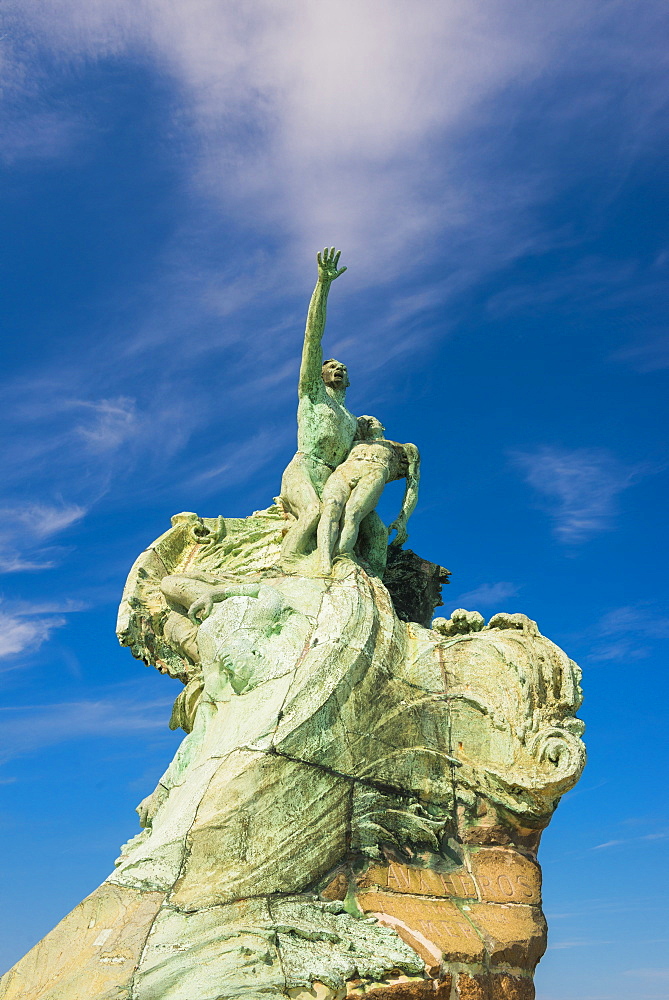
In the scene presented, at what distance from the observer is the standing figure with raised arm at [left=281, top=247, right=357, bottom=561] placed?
8633 mm

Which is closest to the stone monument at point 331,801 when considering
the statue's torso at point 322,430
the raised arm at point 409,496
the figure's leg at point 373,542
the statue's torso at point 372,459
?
the statue's torso at point 372,459

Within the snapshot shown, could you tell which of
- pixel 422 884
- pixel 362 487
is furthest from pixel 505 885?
pixel 362 487

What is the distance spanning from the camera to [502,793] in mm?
7000

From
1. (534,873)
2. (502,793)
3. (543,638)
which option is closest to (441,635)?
(543,638)

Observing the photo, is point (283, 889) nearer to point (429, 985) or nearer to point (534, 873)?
point (429, 985)

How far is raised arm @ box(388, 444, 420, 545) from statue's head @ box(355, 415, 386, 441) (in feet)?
1.01

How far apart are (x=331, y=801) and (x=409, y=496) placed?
3.70 metres

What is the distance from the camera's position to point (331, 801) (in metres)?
6.53

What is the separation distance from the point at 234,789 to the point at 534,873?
2.34 meters

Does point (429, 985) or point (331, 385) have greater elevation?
point (331, 385)

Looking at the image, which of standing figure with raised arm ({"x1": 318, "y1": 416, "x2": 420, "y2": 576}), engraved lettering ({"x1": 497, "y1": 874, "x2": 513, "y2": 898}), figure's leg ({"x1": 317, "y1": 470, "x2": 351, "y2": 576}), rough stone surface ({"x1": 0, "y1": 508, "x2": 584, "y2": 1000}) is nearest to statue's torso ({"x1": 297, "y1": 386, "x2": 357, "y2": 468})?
standing figure with raised arm ({"x1": 318, "y1": 416, "x2": 420, "y2": 576})

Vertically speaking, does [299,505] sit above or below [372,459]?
below

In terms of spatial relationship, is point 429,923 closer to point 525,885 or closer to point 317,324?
point 525,885

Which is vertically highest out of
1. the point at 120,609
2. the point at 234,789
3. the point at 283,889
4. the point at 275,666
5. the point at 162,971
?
the point at 120,609
